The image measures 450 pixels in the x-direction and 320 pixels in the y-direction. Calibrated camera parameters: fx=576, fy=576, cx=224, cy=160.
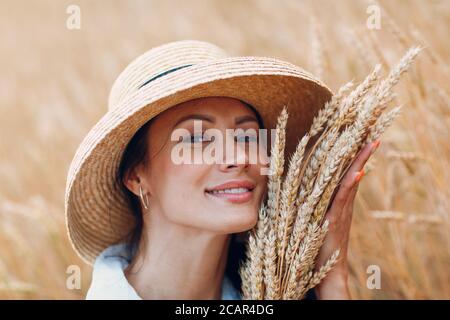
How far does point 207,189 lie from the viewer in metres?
1.32

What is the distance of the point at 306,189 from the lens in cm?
119

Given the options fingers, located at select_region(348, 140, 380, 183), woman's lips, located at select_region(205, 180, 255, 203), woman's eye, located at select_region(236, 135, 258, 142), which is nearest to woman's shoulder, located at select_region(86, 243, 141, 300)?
woman's lips, located at select_region(205, 180, 255, 203)

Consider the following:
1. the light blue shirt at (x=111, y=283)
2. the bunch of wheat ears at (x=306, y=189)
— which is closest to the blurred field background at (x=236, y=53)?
the bunch of wheat ears at (x=306, y=189)

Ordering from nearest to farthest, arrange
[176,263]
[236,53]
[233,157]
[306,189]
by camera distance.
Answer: [306,189], [233,157], [176,263], [236,53]

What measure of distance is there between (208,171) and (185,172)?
2.2 inches

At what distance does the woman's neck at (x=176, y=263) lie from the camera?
4.86 feet

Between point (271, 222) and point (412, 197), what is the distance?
109 cm

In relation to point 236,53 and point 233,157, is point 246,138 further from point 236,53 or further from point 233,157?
point 236,53

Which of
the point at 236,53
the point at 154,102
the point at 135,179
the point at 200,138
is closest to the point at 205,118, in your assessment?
the point at 200,138

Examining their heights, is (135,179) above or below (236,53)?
below

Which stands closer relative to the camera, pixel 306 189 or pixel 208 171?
pixel 306 189

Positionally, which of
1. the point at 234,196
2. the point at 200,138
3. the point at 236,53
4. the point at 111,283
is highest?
the point at 236,53

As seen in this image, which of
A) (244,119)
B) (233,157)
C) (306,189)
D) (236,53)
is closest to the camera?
(306,189)

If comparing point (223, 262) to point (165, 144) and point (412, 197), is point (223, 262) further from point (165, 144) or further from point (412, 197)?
point (412, 197)
